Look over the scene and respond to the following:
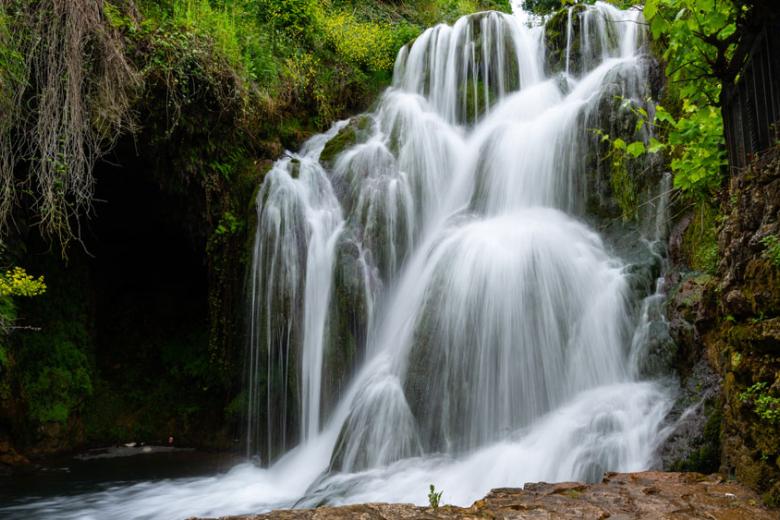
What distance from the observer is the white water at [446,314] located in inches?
216

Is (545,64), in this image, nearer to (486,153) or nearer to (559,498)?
(486,153)

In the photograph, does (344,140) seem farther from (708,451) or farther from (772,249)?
(772,249)

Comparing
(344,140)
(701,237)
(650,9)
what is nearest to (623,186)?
(701,237)

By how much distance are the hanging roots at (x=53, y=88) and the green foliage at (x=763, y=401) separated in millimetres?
5997

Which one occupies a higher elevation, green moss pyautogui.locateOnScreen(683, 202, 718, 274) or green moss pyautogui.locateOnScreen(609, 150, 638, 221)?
green moss pyautogui.locateOnScreen(609, 150, 638, 221)

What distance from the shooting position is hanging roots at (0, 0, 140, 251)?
5.96 meters

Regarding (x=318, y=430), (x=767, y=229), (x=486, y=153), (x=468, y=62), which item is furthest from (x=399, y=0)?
(x=767, y=229)

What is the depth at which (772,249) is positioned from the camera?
10.2 feet

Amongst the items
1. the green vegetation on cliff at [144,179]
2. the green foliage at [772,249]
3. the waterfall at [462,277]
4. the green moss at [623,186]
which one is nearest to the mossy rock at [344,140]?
the waterfall at [462,277]

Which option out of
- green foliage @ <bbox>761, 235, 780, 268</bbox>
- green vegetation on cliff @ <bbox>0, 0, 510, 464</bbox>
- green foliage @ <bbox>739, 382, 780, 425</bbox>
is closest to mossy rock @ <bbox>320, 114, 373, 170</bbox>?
green vegetation on cliff @ <bbox>0, 0, 510, 464</bbox>

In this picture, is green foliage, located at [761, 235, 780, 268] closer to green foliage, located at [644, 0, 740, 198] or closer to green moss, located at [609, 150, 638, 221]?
green foliage, located at [644, 0, 740, 198]

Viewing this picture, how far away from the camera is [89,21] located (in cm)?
642

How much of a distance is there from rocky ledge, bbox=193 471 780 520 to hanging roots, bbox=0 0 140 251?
4.63 metres

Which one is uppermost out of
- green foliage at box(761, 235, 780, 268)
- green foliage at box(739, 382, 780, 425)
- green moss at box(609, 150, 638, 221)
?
green moss at box(609, 150, 638, 221)
